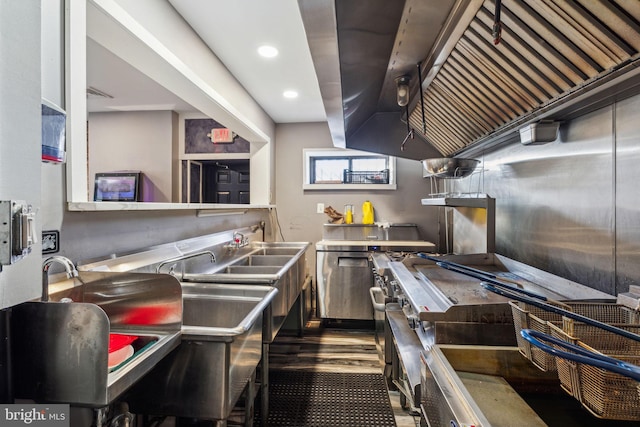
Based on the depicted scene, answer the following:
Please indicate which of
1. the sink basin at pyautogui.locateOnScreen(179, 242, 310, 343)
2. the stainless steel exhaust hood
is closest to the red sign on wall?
the sink basin at pyautogui.locateOnScreen(179, 242, 310, 343)

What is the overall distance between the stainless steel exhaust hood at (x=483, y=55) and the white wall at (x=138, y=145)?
269cm

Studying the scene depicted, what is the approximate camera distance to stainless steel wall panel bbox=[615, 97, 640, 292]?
111cm

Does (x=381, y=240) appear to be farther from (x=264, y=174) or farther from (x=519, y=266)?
(x=519, y=266)

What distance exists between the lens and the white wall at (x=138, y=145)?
12.7 feet

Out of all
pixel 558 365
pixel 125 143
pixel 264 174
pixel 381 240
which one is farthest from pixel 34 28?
pixel 125 143

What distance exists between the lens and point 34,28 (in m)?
0.74

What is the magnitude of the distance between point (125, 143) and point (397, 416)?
417 centimetres

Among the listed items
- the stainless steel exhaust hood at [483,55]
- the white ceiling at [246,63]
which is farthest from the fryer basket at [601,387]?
the white ceiling at [246,63]

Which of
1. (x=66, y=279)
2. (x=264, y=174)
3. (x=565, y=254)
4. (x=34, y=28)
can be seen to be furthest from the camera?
(x=264, y=174)

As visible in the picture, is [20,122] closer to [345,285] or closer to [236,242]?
[236,242]

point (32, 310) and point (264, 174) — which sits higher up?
point (264, 174)

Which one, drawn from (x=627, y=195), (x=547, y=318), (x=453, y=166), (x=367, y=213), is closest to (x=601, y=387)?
(x=547, y=318)

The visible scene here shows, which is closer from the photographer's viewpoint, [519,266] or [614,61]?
[614,61]

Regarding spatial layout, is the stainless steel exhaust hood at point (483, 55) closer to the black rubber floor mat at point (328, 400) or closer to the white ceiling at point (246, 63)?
the white ceiling at point (246, 63)
